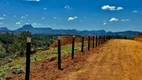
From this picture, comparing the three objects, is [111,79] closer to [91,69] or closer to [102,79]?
[102,79]

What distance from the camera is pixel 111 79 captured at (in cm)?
1269

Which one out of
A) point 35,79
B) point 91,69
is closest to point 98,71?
point 91,69

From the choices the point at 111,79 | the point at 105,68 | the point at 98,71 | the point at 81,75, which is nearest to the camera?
the point at 111,79

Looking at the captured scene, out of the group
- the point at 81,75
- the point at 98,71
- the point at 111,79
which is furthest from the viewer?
the point at 98,71

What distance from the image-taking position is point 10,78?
16.6m

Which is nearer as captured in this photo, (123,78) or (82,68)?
(123,78)

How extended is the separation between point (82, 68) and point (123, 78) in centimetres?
353

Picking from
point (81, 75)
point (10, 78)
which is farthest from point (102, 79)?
point (10, 78)

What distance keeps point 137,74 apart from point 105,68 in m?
2.32

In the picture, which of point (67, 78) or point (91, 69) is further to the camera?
point (91, 69)

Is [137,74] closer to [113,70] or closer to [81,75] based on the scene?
[113,70]

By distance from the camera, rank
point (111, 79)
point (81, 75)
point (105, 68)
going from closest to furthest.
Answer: point (111, 79)
point (81, 75)
point (105, 68)

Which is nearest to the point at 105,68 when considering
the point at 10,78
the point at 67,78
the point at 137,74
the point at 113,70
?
the point at 113,70

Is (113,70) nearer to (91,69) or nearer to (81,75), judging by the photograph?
(91,69)
